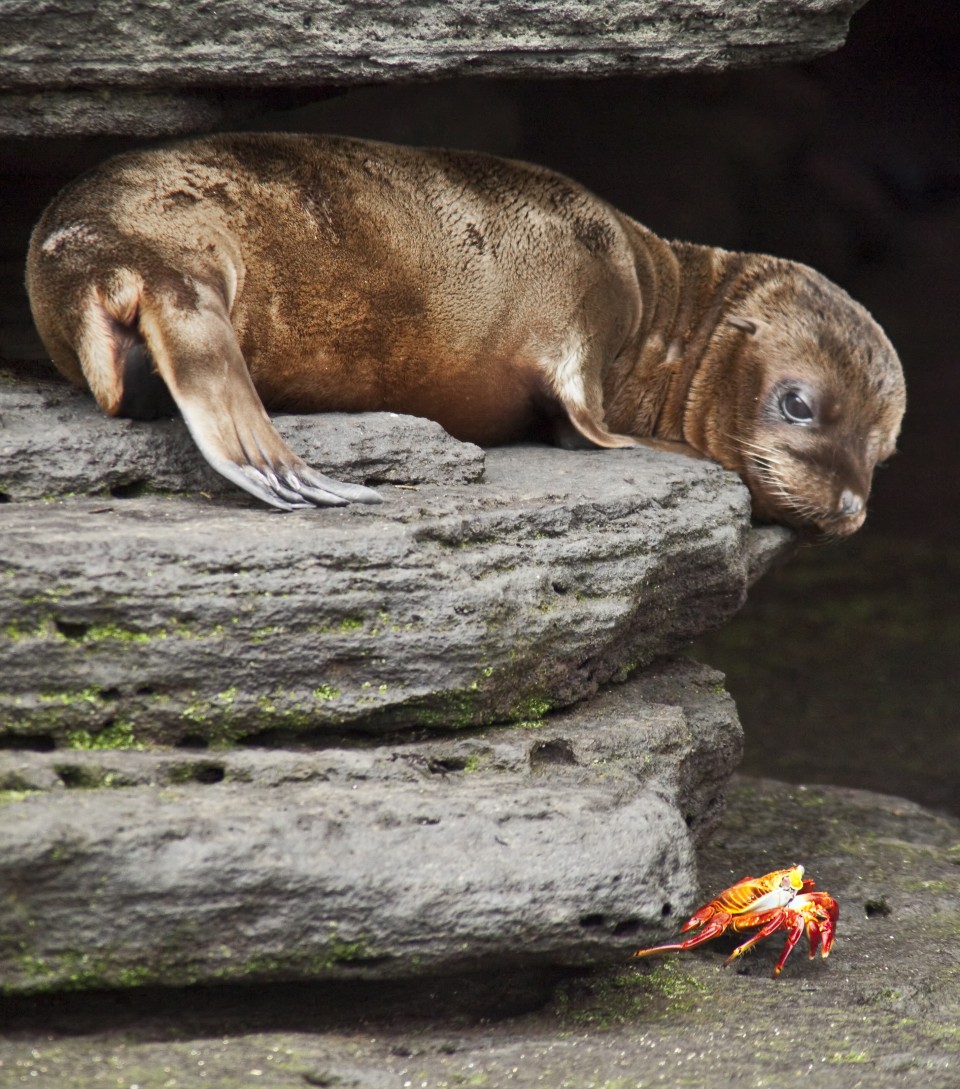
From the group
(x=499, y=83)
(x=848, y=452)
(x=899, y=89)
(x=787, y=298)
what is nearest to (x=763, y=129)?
(x=899, y=89)

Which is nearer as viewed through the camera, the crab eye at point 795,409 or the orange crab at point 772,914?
the orange crab at point 772,914

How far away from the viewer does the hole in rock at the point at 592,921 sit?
252cm

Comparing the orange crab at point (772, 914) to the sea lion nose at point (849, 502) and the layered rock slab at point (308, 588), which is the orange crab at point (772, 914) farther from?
the sea lion nose at point (849, 502)

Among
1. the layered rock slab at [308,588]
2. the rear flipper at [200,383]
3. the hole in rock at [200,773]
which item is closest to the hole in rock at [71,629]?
the layered rock slab at [308,588]

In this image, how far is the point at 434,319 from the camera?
3.68 metres

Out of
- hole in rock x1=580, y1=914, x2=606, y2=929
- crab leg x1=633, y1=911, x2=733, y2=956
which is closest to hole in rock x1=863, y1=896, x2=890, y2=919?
crab leg x1=633, y1=911, x2=733, y2=956

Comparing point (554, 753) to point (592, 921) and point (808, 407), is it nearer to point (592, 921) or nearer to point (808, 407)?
point (592, 921)

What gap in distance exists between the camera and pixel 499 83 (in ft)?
19.5

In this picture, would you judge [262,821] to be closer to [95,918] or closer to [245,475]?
[95,918]

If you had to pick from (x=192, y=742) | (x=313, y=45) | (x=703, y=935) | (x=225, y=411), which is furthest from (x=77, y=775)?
(x=313, y=45)

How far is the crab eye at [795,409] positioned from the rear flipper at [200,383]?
Answer: 170cm

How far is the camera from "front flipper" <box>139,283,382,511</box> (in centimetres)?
282

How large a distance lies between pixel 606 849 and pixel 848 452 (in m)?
2.00

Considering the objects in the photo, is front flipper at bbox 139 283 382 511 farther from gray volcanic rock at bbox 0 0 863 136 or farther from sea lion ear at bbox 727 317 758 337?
sea lion ear at bbox 727 317 758 337
